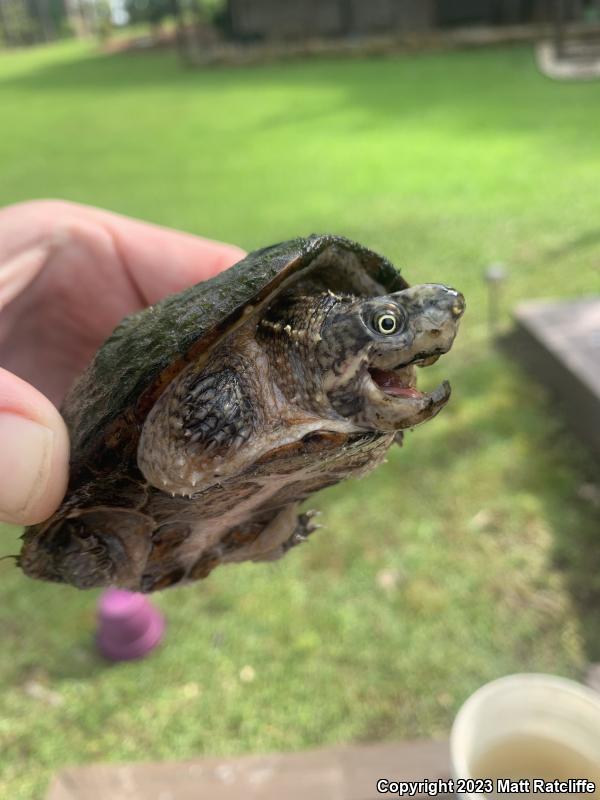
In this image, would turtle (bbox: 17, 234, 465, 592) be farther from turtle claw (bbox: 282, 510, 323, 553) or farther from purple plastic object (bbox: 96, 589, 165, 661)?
purple plastic object (bbox: 96, 589, 165, 661)

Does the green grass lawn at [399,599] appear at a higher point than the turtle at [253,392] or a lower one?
lower

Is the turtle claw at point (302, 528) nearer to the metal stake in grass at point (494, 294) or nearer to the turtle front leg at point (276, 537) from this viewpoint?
the turtle front leg at point (276, 537)

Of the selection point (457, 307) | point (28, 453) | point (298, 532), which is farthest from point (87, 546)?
point (457, 307)

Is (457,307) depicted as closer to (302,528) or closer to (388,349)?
(388,349)

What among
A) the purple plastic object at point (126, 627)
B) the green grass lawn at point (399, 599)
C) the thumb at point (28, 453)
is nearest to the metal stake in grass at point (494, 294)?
the green grass lawn at point (399, 599)

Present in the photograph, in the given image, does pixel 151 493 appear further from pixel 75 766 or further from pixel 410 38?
pixel 410 38

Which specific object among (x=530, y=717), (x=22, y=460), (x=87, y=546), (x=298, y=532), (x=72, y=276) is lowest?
(x=530, y=717)

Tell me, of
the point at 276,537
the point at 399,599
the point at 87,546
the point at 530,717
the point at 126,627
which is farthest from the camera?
the point at 399,599
